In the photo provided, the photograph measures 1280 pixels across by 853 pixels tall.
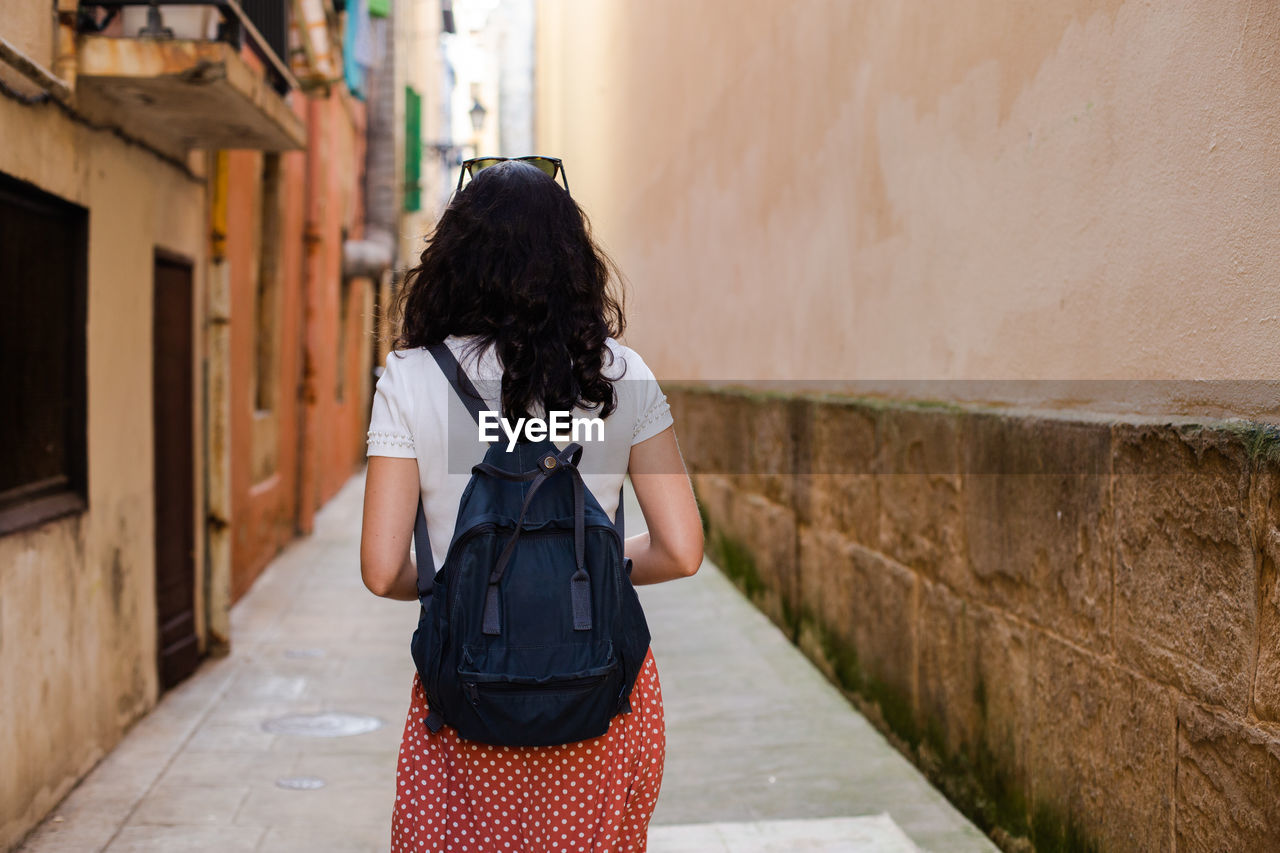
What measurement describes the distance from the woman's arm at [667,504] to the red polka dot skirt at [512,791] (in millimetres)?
219

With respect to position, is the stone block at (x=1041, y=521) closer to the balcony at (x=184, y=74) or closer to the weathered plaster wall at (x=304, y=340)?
the balcony at (x=184, y=74)

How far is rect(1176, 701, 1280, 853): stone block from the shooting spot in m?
2.62

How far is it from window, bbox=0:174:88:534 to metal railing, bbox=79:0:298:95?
2.49ft

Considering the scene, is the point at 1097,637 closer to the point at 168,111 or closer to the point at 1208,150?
the point at 1208,150

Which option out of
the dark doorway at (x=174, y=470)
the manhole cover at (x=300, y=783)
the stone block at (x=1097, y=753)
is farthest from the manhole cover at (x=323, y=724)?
the stone block at (x=1097, y=753)

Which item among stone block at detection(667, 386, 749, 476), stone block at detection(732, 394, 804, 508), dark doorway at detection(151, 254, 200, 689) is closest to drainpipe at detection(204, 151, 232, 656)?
dark doorway at detection(151, 254, 200, 689)

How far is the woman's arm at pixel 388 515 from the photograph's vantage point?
2.03 m

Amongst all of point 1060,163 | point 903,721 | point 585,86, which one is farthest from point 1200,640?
point 585,86

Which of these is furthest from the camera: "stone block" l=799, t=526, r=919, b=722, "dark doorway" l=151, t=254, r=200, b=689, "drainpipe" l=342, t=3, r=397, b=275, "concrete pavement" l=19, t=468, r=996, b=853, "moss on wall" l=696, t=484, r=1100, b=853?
"drainpipe" l=342, t=3, r=397, b=275

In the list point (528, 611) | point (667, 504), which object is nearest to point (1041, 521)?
point (667, 504)

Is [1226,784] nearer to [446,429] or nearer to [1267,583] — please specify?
[1267,583]

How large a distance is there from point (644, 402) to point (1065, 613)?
1.98m

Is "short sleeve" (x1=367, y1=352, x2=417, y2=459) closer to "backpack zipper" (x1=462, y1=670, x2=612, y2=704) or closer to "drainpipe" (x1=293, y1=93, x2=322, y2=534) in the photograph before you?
"backpack zipper" (x1=462, y1=670, x2=612, y2=704)

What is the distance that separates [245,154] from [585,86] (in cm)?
1057
